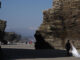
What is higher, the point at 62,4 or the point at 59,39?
the point at 62,4

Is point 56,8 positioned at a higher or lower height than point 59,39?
higher

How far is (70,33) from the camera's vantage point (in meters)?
51.2

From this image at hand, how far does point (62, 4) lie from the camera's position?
2057 inches

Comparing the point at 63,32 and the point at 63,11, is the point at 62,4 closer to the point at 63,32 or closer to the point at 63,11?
the point at 63,11

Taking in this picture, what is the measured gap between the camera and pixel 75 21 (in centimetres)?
5047

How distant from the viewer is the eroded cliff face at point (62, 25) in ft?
166

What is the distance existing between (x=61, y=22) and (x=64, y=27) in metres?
0.91

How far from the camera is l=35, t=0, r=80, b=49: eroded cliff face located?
5059cm

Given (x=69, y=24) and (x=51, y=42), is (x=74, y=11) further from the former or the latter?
(x=51, y=42)

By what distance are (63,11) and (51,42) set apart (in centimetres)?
532

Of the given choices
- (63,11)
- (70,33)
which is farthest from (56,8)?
(70,33)

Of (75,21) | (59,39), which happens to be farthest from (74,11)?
(59,39)

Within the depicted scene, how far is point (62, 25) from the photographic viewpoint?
51344 mm

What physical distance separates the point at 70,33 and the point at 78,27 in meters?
1.68
